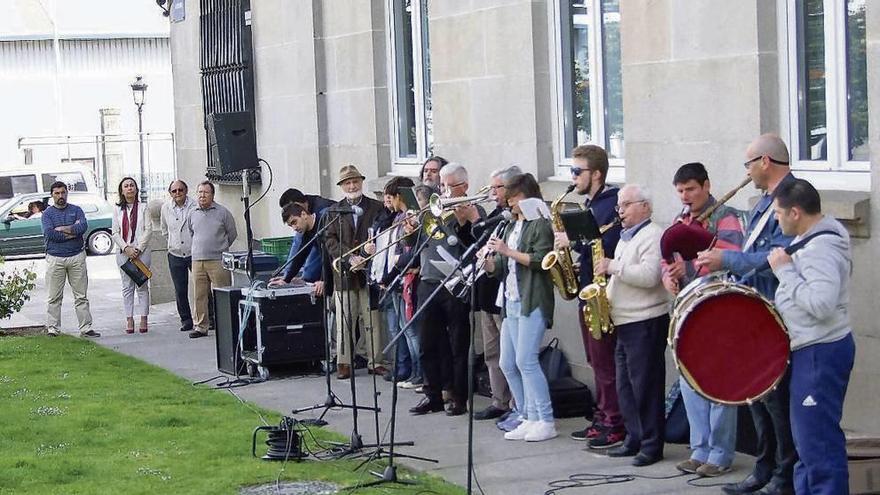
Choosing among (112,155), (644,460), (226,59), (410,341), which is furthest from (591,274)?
(112,155)

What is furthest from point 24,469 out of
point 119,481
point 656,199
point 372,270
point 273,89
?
point 273,89

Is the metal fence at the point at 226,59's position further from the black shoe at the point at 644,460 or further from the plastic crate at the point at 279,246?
the black shoe at the point at 644,460

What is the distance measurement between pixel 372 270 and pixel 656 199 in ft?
9.67

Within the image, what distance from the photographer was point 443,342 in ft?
37.4

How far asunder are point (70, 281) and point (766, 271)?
1151cm

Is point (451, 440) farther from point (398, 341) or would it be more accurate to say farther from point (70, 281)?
point (70, 281)

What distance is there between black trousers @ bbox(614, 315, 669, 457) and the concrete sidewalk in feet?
0.67

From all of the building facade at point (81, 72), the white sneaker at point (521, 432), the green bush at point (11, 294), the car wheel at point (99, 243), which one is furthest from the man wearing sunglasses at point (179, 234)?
the building facade at point (81, 72)

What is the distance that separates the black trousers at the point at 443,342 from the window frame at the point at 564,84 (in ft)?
5.38

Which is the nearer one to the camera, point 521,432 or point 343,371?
point 521,432

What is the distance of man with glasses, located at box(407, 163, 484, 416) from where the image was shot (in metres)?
11.0

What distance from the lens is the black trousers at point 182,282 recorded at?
1730 cm

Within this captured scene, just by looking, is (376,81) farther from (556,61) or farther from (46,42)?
(46,42)

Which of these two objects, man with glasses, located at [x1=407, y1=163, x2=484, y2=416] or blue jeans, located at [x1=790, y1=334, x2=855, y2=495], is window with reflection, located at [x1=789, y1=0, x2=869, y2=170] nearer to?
blue jeans, located at [x1=790, y1=334, x2=855, y2=495]
